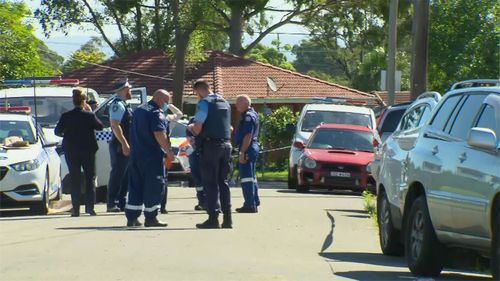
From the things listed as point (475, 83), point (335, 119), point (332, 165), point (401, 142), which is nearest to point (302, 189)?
point (332, 165)

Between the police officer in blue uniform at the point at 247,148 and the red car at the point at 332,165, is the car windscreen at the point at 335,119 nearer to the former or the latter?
the red car at the point at 332,165

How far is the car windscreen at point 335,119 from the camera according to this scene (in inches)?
1123

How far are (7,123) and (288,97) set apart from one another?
3193 centimetres

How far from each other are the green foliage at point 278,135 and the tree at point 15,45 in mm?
9183

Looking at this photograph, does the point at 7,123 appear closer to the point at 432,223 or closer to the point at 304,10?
the point at 432,223

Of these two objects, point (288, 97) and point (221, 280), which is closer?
point (221, 280)

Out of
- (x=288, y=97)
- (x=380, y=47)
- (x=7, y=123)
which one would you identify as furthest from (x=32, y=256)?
(x=380, y=47)

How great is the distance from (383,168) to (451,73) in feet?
79.3

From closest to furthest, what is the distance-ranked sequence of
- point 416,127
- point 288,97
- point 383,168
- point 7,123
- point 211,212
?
1. point 416,127
2. point 383,168
3. point 211,212
4. point 7,123
5. point 288,97

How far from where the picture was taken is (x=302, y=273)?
1053 cm

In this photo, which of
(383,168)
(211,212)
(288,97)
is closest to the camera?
(383,168)

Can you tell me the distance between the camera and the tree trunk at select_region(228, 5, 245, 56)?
52.2 m

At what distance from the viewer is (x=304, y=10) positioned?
5412 centimetres

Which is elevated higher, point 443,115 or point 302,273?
point 443,115
